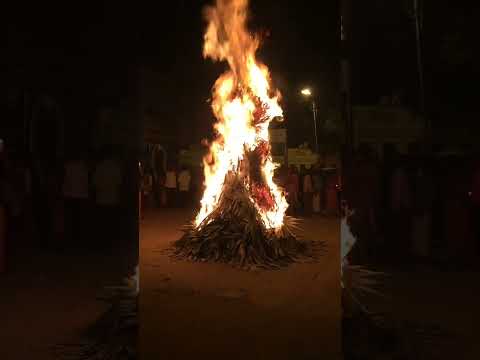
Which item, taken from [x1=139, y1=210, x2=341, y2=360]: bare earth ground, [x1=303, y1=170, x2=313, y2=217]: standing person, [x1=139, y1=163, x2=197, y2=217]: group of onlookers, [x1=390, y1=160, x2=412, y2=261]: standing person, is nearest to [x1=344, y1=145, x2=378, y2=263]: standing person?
[x1=390, y1=160, x2=412, y2=261]: standing person

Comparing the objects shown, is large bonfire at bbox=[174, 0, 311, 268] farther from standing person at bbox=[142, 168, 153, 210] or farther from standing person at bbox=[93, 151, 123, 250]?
standing person at bbox=[142, 168, 153, 210]

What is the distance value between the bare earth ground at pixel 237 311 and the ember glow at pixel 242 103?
1.79 meters

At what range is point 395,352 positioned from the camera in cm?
420

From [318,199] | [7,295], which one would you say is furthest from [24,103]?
[318,199]

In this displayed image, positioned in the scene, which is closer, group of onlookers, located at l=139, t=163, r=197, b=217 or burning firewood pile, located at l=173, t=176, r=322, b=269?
burning firewood pile, located at l=173, t=176, r=322, b=269

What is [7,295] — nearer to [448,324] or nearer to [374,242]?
[448,324]

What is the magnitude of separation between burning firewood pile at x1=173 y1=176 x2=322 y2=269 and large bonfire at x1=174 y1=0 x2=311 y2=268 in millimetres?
18

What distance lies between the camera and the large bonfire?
8.88 metres

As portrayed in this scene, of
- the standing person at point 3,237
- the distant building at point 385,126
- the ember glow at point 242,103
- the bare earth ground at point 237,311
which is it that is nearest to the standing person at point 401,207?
the bare earth ground at point 237,311

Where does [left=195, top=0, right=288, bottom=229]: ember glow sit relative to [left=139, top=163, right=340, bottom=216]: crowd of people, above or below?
above

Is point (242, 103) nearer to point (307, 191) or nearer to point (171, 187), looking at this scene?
point (307, 191)

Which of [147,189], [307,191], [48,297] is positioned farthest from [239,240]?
[147,189]

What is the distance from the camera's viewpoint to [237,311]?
5.46 m

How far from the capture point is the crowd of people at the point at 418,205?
823 cm
